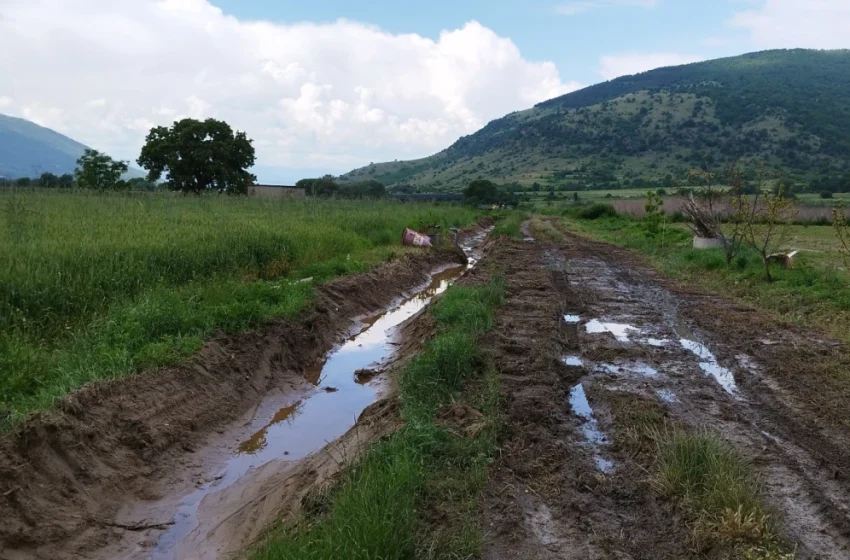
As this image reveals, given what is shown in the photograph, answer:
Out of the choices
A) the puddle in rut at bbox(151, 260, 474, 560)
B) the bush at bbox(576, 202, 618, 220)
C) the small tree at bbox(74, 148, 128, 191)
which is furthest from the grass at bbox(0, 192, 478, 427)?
the bush at bbox(576, 202, 618, 220)

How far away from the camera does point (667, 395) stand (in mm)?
6840

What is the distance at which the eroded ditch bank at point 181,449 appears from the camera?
4586 millimetres

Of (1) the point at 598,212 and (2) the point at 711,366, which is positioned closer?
(2) the point at 711,366

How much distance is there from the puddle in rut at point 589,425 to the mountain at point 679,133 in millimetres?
74724

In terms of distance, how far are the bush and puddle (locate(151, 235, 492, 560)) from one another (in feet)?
138

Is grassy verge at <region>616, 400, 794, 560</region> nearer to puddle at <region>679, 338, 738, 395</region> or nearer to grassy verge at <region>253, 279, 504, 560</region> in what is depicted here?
grassy verge at <region>253, 279, 504, 560</region>

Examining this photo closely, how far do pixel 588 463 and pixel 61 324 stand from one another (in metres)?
6.17

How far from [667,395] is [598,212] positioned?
151 ft

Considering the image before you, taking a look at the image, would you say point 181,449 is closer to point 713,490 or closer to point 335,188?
point 713,490

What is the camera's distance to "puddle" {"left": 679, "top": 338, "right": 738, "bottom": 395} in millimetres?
7387

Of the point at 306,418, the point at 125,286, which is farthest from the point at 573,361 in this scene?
the point at 125,286

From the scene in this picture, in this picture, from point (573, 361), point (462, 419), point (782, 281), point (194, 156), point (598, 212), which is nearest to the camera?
point (462, 419)

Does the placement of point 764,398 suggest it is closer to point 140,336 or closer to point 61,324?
point 140,336

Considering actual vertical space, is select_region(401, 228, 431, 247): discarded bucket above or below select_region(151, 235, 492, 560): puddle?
above
